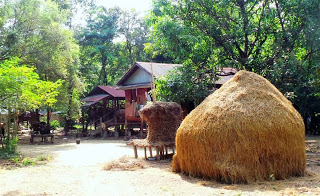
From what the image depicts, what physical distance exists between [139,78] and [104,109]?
6356 mm

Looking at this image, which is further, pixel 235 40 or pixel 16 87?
pixel 16 87

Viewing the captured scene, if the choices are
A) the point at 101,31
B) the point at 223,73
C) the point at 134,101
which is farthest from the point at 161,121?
the point at 101,31

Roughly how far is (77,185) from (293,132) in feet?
17.1

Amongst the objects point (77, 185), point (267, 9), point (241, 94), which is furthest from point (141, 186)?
point (267, 9)

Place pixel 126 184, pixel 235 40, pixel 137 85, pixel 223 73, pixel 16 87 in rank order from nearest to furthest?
1. pixel 126 184
2. pixel 235 40
3. pixel 16 87
4. pixel 223 73
5. pixel 137 85

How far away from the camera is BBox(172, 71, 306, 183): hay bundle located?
704cm

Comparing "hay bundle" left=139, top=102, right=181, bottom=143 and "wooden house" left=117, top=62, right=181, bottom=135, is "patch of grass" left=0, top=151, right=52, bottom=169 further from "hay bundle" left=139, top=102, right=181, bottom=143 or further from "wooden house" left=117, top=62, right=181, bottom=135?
"wooden house" left=117, top=62, right=181, bottom=135

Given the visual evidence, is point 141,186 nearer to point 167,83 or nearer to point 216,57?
point 167,83

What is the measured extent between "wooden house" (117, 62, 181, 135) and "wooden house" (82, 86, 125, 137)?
1.65 meters

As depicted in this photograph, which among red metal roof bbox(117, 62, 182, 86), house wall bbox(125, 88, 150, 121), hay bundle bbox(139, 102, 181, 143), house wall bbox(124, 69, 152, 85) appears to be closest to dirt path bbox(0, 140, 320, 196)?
hay bundle bbox(139, 102, 181, 143)

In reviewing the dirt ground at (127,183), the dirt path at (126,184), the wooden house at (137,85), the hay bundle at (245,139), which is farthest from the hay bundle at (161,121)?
the wooden house at (137,85)

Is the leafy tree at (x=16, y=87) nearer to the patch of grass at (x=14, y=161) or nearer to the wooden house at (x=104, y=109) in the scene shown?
the patch of grass at (x=14, y=161)

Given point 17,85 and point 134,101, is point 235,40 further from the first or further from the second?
point 134,101

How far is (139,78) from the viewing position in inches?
838
